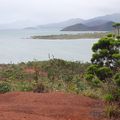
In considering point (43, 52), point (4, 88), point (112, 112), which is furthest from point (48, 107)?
point (43, 52)

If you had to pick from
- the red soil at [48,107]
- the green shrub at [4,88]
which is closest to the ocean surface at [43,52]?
the green shrub at [4,88]

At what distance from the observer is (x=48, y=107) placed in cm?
830

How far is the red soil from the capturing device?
24.9 feet

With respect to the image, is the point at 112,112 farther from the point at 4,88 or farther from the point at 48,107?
the point at 4,88

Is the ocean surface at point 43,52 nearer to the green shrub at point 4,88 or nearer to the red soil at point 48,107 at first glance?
the green shrub at point 4,88

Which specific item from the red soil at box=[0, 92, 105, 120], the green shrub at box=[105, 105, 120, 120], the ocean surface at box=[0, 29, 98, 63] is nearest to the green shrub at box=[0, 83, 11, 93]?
the red soil at box=[0, 92, 105, 120]

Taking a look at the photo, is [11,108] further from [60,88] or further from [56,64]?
[56,64]

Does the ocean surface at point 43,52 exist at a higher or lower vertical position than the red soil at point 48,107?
lower

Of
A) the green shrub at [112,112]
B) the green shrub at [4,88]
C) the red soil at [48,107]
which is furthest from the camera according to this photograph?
the green shrub at [4,88]

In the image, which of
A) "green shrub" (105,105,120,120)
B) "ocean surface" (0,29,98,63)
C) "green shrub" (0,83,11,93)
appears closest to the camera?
"green shrub" (105,105,120,120)

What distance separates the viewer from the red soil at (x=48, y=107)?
7.58 metres

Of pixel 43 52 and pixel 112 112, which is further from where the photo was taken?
pixel 43 52

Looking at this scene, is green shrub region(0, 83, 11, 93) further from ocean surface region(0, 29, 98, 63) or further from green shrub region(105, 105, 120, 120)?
ocean surface region(0, 29, 98, 63)

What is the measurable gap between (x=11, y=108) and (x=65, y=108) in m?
1.03
